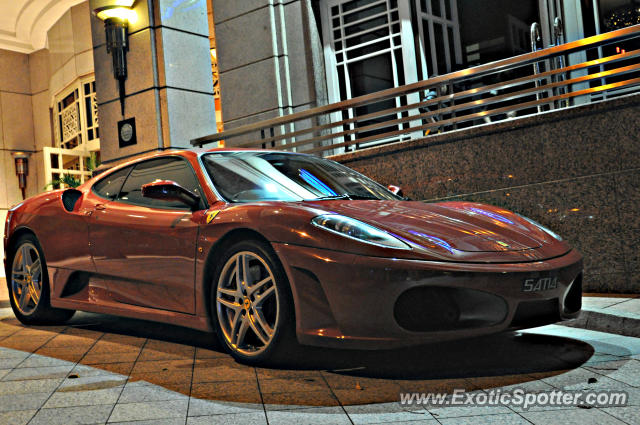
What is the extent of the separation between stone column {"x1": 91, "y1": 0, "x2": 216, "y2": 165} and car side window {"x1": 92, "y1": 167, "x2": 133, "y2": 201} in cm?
577

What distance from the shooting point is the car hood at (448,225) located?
3730 mm

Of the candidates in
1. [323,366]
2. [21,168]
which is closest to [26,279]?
[323,366]

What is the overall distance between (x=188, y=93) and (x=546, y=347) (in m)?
8.64

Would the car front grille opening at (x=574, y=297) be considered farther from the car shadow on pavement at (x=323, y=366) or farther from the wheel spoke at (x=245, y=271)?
the wheel spoke at (x=245, y=271)

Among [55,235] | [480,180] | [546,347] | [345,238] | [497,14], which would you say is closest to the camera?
[345,238]

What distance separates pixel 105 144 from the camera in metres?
12.1

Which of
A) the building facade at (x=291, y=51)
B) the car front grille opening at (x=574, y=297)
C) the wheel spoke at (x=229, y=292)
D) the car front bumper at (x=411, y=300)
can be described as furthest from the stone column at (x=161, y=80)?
the car front grille opening at (x=574, y=297)

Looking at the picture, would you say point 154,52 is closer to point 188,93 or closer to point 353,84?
point 188,93

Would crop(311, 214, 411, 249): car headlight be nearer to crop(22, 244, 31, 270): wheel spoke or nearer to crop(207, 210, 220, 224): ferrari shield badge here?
crop(207, 210, 220, 224): ferrari shield badge

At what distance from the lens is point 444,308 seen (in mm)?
3543

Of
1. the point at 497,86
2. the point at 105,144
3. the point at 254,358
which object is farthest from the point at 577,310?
the point at 105,144

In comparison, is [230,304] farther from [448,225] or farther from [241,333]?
[448,225]

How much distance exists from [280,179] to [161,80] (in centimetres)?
726

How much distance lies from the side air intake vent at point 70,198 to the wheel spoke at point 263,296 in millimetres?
2277
